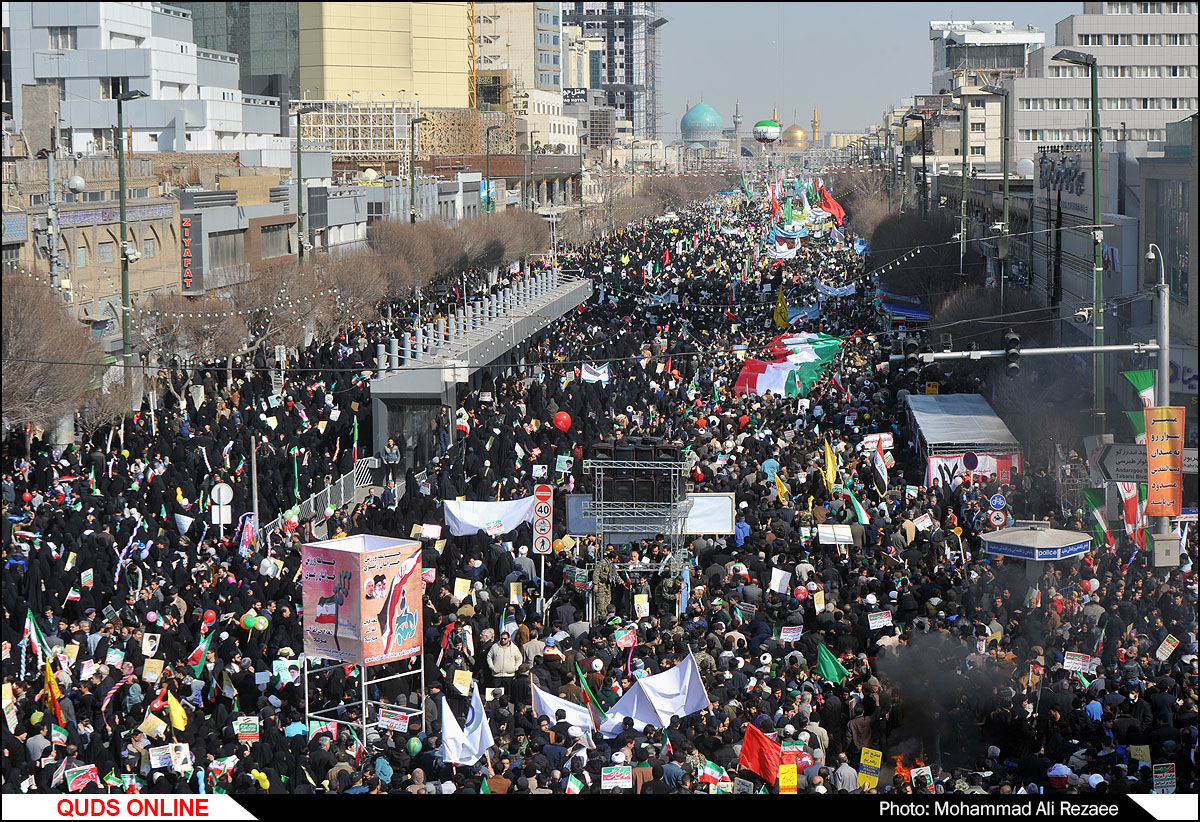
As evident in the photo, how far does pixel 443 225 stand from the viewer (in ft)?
188

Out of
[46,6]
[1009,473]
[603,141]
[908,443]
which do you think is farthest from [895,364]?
[603,141]

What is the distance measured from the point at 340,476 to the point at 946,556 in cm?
932

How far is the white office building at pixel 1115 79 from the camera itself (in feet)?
214

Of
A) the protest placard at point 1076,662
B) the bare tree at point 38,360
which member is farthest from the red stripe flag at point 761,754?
the bare tree at point 38,360

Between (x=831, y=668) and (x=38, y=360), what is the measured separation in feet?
44.5

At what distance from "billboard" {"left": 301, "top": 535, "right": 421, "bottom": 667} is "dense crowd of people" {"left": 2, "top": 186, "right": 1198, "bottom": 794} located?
486 millimetres

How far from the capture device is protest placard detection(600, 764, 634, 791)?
10508 mm

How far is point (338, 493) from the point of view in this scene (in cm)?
2178

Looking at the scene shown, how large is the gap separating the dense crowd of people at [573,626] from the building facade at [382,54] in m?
72.6

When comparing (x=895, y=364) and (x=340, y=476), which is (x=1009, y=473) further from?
(x=895, y=364)

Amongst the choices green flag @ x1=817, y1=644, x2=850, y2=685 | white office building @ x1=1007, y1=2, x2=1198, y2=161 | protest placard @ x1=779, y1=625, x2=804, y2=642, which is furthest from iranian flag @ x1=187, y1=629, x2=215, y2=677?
white office building @ x1=1007, y1=2, x2=1198, y2=161

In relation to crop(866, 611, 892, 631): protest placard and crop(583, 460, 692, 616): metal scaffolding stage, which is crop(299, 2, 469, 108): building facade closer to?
crop(583, 460, 692, 616): metal scaffolding stage

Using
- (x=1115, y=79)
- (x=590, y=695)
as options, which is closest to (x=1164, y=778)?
(x=590, y=695)

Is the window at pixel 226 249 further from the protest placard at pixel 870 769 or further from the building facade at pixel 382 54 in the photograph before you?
the building facade at pixel 382 54
